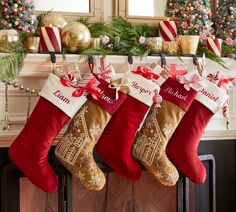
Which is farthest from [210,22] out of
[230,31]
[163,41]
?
[163,41]

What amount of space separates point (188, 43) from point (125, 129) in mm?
493

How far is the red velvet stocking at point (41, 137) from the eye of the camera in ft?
5.98

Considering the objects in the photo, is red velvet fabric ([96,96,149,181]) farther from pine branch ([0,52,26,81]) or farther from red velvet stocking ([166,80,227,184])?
pine branch ([0,52,26,81])

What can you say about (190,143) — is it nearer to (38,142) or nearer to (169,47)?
(169,47)


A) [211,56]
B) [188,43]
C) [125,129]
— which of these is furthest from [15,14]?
[211,56]

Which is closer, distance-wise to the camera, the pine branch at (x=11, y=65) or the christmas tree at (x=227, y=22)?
the pine branch at (x=11, y=65)

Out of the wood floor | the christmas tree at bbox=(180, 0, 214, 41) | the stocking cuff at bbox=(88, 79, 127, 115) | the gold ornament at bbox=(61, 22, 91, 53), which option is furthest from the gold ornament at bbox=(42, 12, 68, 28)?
the wood floor

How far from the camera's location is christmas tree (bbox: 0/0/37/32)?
1903mm

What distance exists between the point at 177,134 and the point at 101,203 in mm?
450

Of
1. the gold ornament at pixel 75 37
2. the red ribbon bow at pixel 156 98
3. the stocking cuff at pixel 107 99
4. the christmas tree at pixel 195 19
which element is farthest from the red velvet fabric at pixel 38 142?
the christmas tree at pixel 195 19

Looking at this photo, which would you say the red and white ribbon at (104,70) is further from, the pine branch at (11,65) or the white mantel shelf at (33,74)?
the pine branch at (11,65)

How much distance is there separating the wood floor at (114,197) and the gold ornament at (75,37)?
572 millimetres

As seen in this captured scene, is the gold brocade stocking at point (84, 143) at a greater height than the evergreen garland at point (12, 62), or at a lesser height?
lesser

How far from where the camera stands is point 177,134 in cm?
205
